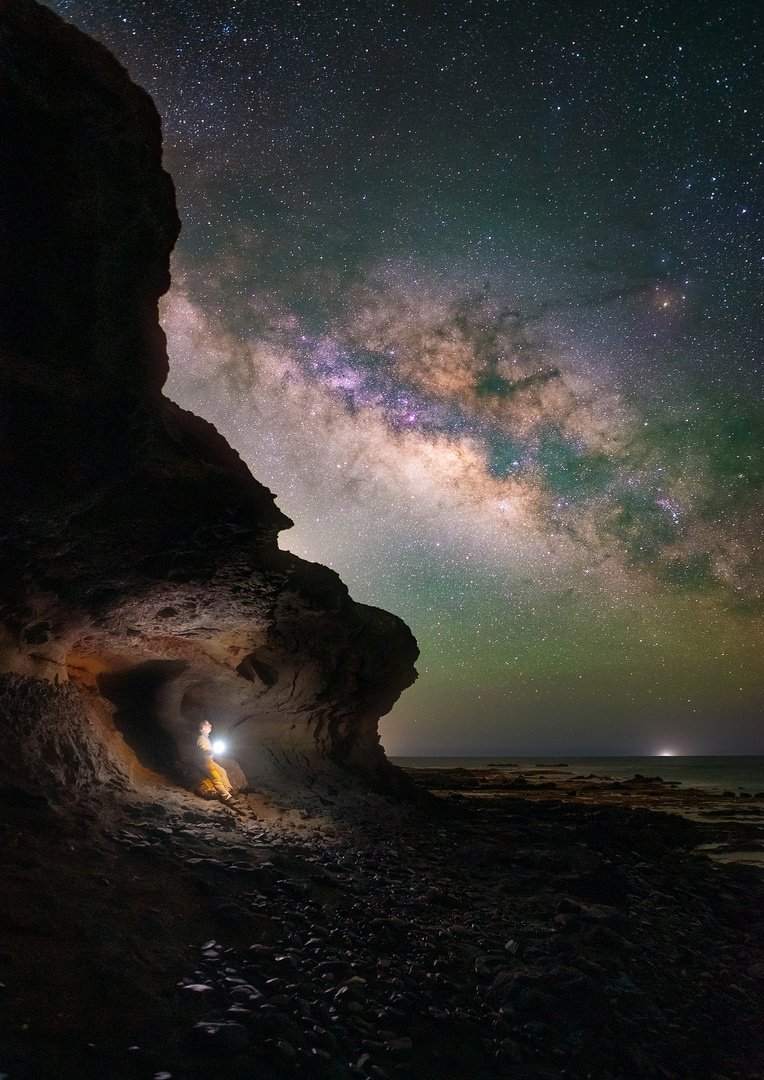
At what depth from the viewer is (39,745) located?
9.84 m

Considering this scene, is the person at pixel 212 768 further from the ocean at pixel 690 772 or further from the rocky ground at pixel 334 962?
the ocean at pixel 690 772

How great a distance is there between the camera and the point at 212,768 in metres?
16.3

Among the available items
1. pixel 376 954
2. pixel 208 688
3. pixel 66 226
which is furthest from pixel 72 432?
pixel 208 688

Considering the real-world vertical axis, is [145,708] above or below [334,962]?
above

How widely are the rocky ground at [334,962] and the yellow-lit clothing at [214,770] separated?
3.65 m

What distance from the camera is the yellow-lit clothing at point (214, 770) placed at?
15488 mm

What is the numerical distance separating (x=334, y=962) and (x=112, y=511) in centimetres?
809

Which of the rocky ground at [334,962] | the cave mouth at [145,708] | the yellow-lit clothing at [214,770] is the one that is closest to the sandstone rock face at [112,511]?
the cave mouth at [145,708]

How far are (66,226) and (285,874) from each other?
10145 mm

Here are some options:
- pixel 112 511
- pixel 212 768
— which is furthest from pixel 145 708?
pixel 112 511

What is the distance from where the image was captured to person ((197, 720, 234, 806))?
49.9 ft

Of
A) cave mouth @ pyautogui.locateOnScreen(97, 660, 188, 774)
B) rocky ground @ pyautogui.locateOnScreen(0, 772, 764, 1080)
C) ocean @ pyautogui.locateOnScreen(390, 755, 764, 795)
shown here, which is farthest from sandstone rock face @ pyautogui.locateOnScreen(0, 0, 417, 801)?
ocean @ pyautogui.locateOnScreen(390, 755, 764, 795)

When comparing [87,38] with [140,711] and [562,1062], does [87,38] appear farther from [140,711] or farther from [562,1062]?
[140,711]

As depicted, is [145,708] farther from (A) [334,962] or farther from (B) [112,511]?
(A) [334,962]
